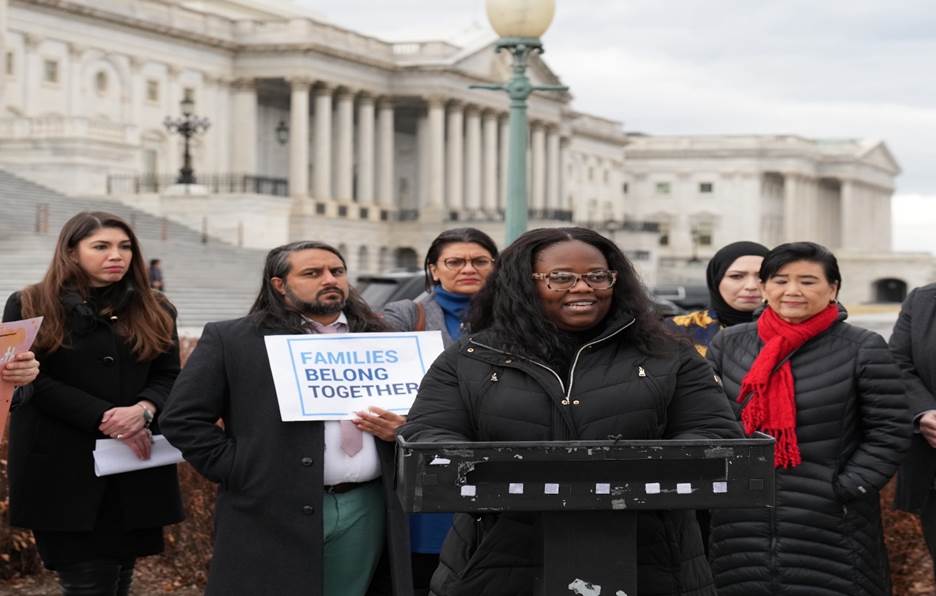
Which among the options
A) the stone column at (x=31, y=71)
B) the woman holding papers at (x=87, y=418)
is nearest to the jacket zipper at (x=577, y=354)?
the woman holding papers at (x=87, y=418)

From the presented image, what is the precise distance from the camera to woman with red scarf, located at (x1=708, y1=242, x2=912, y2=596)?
6.28 m

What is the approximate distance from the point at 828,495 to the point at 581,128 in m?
115

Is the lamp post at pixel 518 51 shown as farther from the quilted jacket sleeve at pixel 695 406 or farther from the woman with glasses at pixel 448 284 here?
the quilted jacket sleeve at pixel 695 406

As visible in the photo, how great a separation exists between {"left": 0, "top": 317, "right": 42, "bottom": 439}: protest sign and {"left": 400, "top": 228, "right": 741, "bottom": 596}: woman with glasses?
2.11 meters

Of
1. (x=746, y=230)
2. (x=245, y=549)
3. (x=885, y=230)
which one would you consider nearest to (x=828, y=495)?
(x=245, y=549)

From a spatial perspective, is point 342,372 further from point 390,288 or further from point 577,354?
point 390,288

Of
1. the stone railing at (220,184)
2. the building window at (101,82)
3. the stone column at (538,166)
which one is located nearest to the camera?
the stone railing at (220,184)

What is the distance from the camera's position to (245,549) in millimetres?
6125

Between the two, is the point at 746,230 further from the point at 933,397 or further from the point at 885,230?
the point at 933,397

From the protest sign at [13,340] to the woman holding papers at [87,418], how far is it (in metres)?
0.53

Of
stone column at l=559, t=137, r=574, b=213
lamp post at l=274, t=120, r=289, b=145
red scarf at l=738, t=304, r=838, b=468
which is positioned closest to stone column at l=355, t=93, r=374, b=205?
lamp post at l=274, t=120, r=289, b=145

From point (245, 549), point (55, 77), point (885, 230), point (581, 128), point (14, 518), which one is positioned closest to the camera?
point (245, 549)

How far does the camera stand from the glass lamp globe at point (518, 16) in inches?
597

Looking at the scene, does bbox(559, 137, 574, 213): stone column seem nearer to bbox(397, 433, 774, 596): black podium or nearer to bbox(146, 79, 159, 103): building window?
bbox(146, 79, 159, 103): building window
